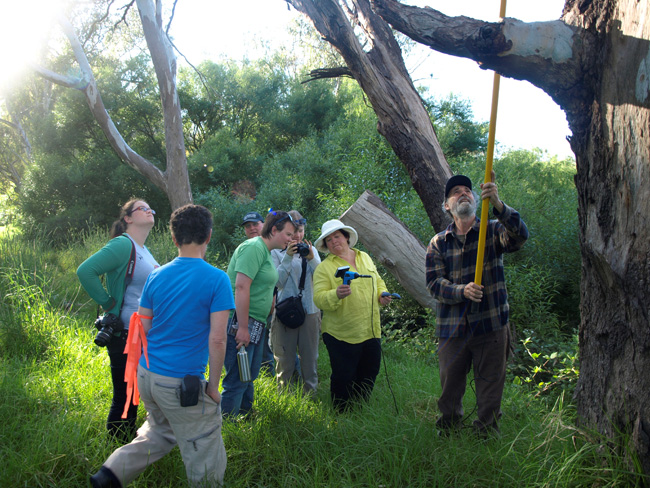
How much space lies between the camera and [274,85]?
63.3 ft

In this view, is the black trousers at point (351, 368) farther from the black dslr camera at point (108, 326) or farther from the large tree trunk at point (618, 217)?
the large tree trunk at point (618, 217)

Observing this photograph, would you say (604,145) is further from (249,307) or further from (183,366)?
(249,307)

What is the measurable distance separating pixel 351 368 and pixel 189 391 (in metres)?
1.75

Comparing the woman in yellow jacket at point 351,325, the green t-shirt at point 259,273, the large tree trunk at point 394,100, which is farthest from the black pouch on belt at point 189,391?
the large tree trunk at point 394,100

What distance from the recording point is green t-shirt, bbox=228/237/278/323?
355cm

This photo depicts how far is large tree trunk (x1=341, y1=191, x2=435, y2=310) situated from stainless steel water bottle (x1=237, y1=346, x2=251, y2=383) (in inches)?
86.6

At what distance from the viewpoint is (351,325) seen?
12.4 feet

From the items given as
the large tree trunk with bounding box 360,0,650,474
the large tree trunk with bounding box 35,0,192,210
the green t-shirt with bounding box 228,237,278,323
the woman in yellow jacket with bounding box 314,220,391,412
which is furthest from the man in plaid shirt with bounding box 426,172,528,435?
the large tree trunk with bounding box 35,0,192,210

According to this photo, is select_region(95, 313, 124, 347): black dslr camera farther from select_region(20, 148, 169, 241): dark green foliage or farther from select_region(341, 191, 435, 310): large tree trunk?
select_region(20, 148, 169, 241): dark green foliage

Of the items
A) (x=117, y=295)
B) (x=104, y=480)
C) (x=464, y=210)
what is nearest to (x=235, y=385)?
(x=117, y=295)

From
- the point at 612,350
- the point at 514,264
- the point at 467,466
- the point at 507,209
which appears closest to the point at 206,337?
the point at 467,466

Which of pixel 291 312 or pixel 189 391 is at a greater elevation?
pixel 291 312

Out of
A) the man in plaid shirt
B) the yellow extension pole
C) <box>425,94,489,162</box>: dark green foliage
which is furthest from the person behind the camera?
<box>425,94,489,162</box>: dark green foliage

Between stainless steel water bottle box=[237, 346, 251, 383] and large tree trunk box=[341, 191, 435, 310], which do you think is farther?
large tree trunk box=[341, 191, 435, 310]
